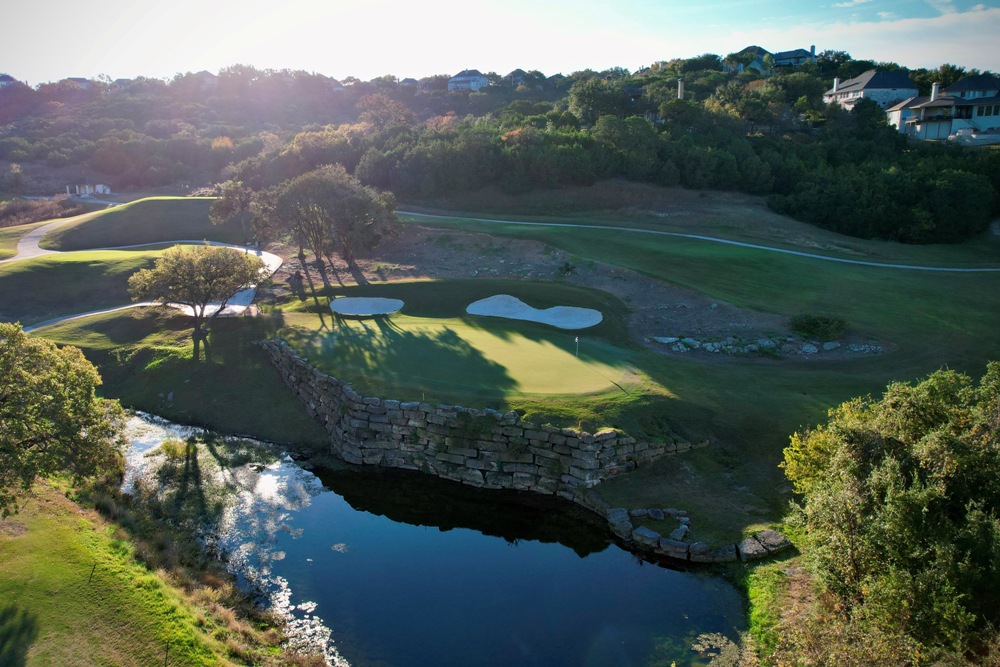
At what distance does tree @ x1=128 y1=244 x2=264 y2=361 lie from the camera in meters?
33.9

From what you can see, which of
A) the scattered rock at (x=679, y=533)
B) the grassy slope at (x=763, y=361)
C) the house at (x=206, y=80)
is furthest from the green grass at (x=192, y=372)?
the house at (x=206, y=80)

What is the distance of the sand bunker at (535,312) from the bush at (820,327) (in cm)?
997

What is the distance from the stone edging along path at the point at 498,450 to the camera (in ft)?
70.9

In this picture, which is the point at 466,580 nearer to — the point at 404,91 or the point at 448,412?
the point at 448,412

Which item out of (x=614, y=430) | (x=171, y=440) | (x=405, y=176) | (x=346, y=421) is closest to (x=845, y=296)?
(x=614, y=430)

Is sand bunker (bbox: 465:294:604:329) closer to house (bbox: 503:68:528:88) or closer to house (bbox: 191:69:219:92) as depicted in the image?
house (bbox: 503:68:528:88)

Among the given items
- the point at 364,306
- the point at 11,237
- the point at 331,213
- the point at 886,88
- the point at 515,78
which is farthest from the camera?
the point at 515,78

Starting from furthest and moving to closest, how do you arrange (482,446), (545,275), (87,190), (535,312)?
(87,190) < (545,275) < (535,312) < (482,446)

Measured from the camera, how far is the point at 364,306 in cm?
3700

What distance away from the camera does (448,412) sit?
23641 millimetres

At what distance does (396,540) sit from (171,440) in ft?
39.8

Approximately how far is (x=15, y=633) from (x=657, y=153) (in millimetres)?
64754

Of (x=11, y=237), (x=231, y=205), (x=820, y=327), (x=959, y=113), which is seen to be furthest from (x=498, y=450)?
(x=959, y=113)

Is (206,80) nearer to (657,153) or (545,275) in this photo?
(657,153)
